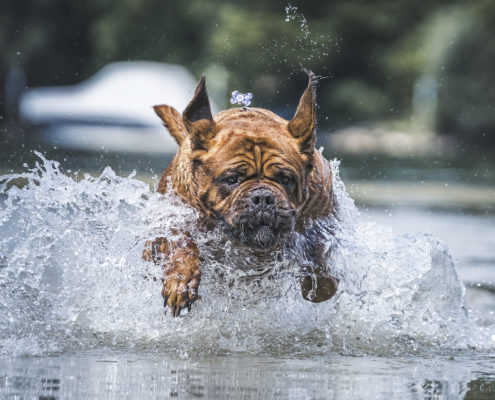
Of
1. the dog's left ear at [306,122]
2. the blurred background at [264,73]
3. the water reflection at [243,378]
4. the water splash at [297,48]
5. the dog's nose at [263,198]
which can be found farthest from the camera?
the water splash at [297,48]

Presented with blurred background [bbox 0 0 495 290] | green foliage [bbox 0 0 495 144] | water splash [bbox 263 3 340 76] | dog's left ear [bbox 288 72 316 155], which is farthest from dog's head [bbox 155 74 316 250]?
green foliage [bbox 0 0 495 144]

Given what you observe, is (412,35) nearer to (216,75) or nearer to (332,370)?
(216,75)

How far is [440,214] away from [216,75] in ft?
39.9

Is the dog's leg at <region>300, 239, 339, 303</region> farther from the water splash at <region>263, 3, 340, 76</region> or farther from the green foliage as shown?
the green foliage

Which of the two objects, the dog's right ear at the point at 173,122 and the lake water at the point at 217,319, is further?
the dog's right ear at the point at 173,122

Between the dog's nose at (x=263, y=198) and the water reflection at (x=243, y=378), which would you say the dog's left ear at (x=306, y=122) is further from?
the water reflection at (x=243, y=378)

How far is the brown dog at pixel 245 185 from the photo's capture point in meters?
4.45

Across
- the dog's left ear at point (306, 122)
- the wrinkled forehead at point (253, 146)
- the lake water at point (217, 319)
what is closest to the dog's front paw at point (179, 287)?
the lake water at point (217, 319)

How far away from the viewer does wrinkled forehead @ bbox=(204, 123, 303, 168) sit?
15.2 ft

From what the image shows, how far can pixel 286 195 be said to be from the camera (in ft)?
14.9

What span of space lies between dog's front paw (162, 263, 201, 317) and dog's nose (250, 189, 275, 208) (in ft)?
1.52

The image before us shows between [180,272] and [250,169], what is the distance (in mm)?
597

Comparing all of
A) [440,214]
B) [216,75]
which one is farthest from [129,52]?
[440,214]

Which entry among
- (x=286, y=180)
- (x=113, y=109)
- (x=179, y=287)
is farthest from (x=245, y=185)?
(x=113, y=109)
